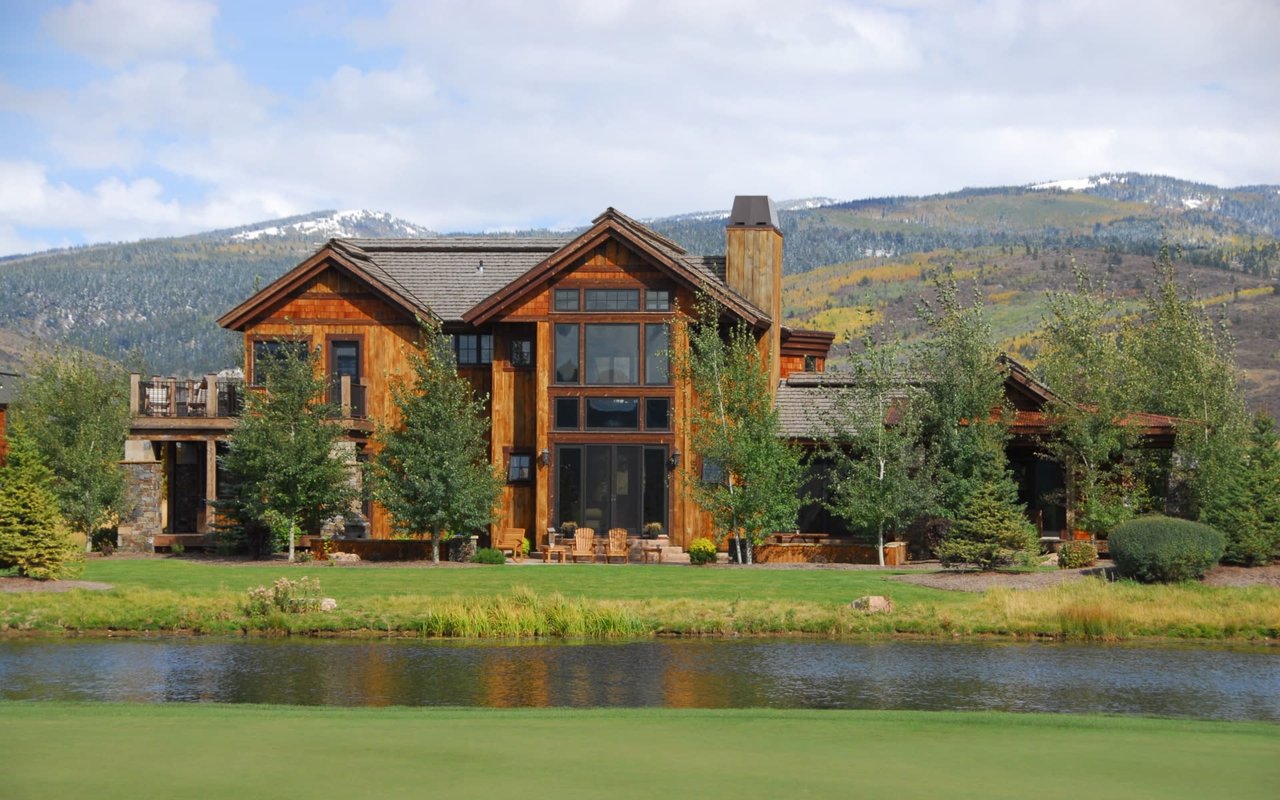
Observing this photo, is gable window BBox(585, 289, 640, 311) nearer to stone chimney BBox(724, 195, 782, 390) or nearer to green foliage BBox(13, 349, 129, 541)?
stone chimney BBox(724, 195, 782, 390)

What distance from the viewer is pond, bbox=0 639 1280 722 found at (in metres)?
20.4

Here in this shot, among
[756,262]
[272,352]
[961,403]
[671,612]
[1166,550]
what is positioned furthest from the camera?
[756,262]

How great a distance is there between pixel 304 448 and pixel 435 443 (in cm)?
309

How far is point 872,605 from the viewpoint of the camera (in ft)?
91.2

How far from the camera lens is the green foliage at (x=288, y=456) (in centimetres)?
3728

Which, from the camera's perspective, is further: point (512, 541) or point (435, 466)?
point (512, 541)

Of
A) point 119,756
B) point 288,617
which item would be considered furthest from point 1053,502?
point 119,756

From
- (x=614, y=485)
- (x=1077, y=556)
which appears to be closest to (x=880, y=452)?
(x=1077, y=556)

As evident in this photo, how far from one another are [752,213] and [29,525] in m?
21.5

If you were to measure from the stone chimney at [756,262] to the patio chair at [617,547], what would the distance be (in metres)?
6.51

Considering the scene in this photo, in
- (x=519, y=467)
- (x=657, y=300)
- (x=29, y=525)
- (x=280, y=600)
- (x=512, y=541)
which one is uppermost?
(x=657, y=300)

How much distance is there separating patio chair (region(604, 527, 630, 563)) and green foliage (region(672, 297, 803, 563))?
2.24m

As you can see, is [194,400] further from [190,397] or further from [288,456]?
[288,456]

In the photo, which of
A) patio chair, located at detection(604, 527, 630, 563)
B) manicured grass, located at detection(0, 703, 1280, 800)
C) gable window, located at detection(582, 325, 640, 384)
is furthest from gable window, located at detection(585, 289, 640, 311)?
manicured grass, located at detection(0, 703, 1280, 800)
